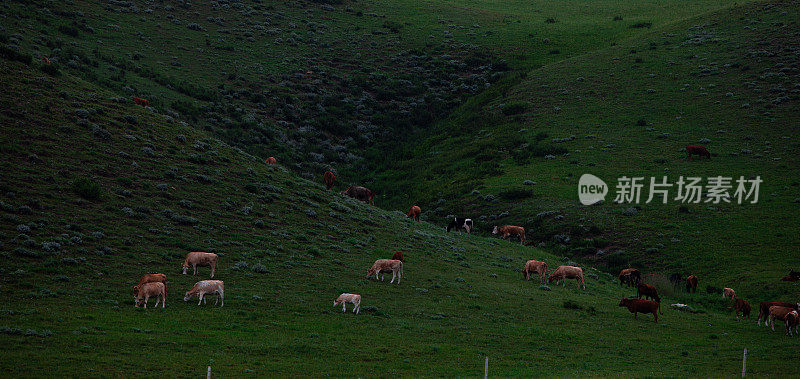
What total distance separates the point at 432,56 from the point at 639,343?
3103 inches

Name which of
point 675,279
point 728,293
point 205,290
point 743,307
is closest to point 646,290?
point 743,307

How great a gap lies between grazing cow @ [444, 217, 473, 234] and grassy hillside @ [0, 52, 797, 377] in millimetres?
3342

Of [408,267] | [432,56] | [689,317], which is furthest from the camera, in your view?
[432,56]

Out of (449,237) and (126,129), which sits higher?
(126,129)

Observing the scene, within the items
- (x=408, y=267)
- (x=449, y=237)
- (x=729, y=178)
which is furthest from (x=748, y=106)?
(x=408, y=267)

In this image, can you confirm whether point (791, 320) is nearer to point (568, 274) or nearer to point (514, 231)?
point (568, 274)

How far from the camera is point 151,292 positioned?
2211 cm

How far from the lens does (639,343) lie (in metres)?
24.2

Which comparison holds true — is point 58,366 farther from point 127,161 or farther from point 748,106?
point 748,106

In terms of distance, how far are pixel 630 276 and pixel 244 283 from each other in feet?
81.1

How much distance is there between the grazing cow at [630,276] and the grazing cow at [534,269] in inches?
243

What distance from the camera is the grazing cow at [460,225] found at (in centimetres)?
4881

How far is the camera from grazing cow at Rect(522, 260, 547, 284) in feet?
114

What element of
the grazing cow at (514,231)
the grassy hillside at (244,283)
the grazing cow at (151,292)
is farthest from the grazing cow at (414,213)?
the grazing cow at (151,292)
